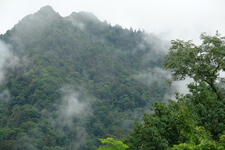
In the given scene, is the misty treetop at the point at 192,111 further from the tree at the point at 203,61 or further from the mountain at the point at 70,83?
the mountain at the point at 70,83

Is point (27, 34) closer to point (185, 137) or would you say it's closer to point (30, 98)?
point (30, 98)

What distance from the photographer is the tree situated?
19.6m

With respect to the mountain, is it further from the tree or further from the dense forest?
the tree

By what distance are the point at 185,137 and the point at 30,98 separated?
11017 centimetres

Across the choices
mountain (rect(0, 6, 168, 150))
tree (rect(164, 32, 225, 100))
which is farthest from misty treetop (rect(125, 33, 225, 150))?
mountain (rect(0, 6, 168, 150))

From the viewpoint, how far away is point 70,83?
138750mm

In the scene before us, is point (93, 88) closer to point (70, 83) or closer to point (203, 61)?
point (70, 83)

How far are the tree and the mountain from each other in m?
69.4

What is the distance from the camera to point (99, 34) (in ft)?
643

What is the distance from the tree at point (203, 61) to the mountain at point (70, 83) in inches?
2731

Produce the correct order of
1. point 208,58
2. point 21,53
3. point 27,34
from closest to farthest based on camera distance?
point 208,58, point 21,53, point 27,34

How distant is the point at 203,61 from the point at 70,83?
121 meters

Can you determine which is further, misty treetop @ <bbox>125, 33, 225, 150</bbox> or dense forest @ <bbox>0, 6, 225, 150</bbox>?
dense forest @ <bbox>0, 6, 225, 150</bbox>

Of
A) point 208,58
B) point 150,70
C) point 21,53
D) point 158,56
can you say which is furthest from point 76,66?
point 208,58
